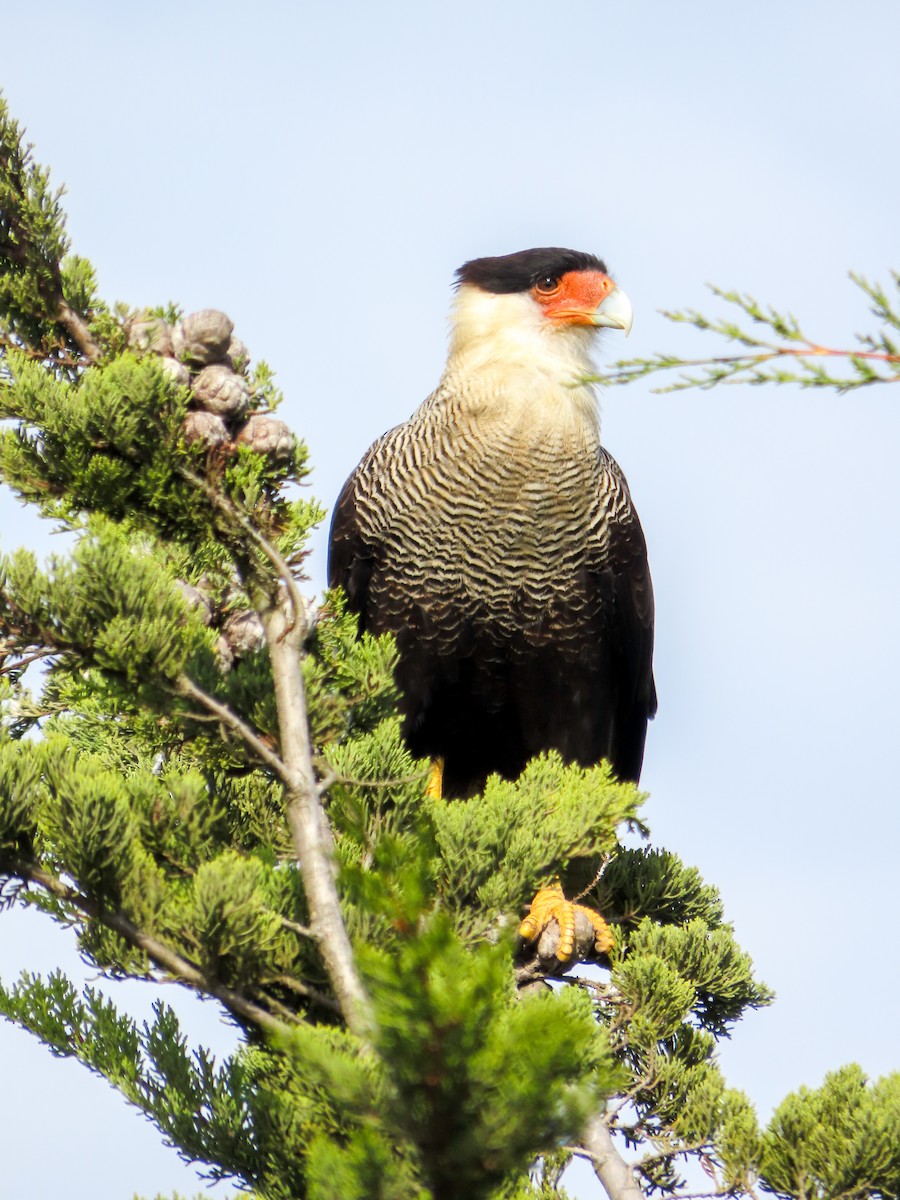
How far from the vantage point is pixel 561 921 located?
3.94 metres

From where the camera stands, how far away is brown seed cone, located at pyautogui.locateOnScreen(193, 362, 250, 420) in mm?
2631

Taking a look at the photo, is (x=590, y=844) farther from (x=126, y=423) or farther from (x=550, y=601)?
(x=550, y=601)

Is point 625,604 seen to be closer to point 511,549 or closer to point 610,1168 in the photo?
point 511,549

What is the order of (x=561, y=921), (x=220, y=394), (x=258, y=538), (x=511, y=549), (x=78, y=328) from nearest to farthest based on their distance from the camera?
1. (x=258, y=538)
2. (x=220, y=394)
3. (x=78, y=328)
4. (x=561, y=921)
5. (x=511, y=549)

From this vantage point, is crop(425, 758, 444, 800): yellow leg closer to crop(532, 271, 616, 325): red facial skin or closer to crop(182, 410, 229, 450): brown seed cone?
crop(532, 271, 616, 325): red facial skin

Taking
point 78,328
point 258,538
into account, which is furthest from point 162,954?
point 78,328

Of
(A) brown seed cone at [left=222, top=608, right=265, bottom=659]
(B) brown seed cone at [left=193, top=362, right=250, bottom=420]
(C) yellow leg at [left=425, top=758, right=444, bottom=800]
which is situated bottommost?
(A) brown seed cone at [left=222, top=608, right=265, bottom=659]

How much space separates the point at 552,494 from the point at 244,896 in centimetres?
270

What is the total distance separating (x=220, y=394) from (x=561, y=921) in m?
1.94

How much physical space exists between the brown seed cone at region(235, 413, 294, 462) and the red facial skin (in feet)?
8.66

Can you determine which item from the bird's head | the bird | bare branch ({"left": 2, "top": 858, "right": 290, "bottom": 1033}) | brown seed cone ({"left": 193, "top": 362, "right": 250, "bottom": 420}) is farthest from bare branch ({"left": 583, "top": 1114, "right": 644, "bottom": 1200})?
the bird's head

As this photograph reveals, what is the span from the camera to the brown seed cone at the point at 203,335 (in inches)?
105

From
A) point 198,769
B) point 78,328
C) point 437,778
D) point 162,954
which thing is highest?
point 437,778

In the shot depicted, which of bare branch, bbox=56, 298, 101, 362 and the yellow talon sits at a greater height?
bare branch, bbox=56, 298, 101, 362
